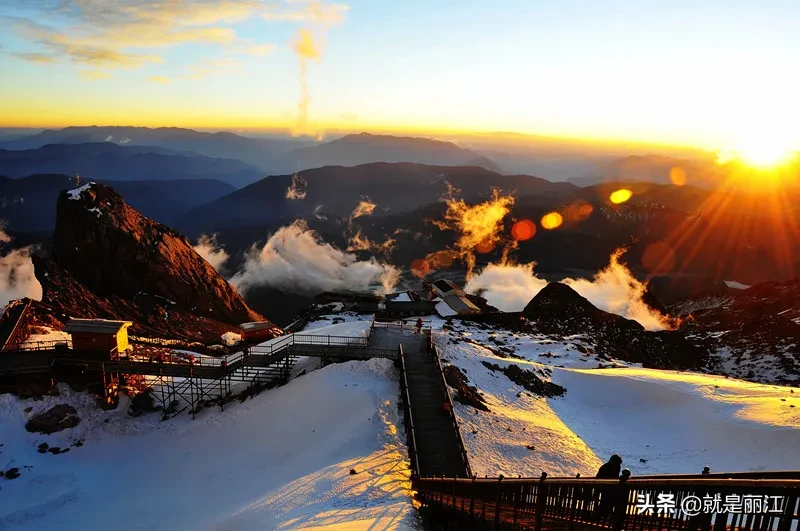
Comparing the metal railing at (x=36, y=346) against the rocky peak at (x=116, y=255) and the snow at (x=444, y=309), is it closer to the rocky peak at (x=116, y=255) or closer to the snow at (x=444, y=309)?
the rocky peak at (x=116, y=255)

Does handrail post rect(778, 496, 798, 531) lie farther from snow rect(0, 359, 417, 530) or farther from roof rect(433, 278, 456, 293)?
roof rect(433, 278, 456, 293)

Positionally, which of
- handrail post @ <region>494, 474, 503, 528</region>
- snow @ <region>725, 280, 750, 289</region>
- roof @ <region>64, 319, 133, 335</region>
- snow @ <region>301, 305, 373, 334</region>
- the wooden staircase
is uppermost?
handrail post @ <region>494, 474, 503, 528</region>

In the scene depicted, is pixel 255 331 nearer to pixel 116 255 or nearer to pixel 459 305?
pixel 116 255

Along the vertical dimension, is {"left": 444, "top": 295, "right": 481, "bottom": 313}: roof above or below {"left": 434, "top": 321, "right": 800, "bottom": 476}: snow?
below

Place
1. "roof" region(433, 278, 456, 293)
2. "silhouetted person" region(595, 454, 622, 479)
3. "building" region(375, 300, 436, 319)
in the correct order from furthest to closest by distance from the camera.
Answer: "roof" region(433, 278, 456, 293), "building" region(375, 300, 436, 319), "silhouetted person" region(595, 454, 622, 479)

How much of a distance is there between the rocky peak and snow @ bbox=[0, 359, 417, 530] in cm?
3595

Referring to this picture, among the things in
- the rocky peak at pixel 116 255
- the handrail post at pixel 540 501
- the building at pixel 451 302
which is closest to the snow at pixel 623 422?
the handrail post at pixel 540 501

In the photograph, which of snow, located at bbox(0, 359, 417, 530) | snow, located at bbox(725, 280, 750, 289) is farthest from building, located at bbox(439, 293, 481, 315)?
snow, located at bbox(725, 280, 750, 289)

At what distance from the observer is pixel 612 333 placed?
67562 millimetres

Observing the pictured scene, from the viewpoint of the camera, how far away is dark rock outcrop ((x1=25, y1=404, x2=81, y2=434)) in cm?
2864

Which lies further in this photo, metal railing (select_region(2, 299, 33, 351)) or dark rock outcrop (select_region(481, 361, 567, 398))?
dark rock outcrop (select_region(481, 361, 567, 398))

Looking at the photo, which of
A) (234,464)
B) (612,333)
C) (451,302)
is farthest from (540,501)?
(451,302)

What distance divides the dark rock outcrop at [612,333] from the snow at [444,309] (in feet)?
46.7

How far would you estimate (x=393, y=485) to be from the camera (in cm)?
1919
